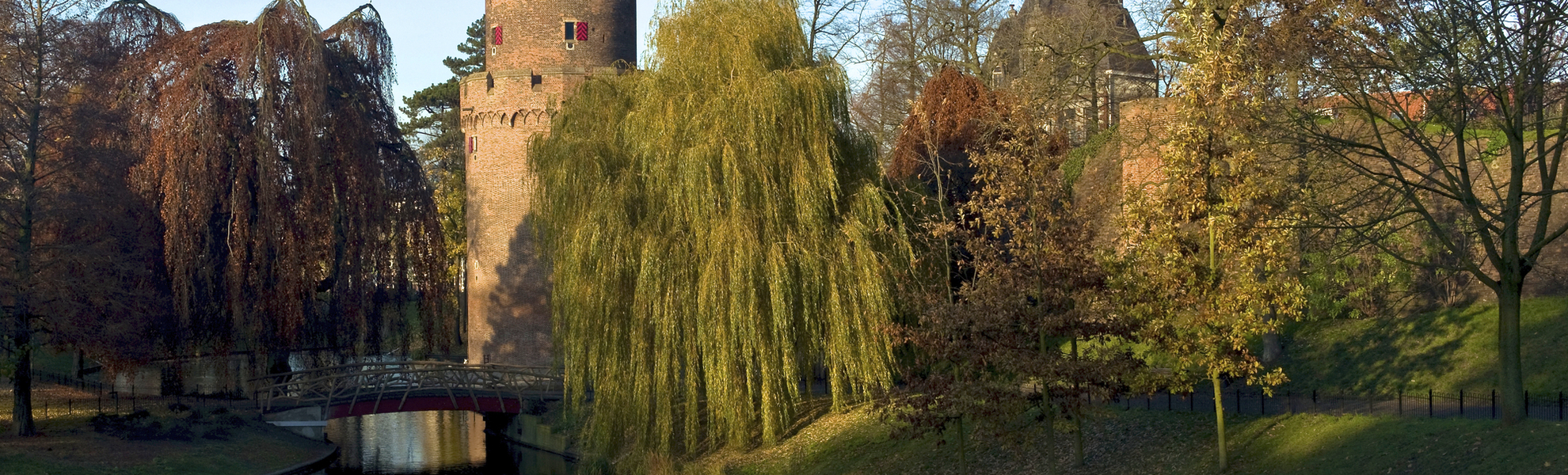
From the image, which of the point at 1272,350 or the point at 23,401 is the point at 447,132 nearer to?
the point at 23,401

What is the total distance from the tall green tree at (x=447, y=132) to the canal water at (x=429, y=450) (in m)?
10.3

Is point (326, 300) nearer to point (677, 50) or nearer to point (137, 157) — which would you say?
point (137, 157)

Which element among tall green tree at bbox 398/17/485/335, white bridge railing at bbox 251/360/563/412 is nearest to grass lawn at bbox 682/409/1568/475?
white bridge railing at bbox 251/360/563/412

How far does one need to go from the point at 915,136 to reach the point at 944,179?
1.01 metres

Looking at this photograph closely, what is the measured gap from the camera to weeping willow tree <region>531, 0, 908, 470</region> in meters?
18.2

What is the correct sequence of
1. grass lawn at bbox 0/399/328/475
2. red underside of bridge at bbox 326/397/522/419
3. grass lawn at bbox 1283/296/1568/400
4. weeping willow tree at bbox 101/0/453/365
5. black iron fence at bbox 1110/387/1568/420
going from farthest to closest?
red underside of bridge at bbox 326/397/522/419, weeping willow tree at bbox 101/0/453/365, grass lawn at bbox 0/399/328/475, grass lawn at bbox 1283/296/1568/400, black iron fence at bbox 1110/387/1568/420

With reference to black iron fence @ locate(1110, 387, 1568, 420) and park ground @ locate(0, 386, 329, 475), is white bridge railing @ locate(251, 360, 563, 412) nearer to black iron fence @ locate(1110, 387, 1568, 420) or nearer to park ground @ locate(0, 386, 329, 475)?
park ground @ locate(0, 386, 329, 475)

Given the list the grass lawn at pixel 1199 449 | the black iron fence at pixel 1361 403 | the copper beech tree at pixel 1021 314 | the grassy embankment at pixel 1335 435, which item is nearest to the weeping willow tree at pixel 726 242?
the grass lawn at pixel 1199 449

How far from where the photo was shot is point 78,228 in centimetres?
2152

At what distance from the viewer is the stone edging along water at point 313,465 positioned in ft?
75.2

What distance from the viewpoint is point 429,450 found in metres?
29.2

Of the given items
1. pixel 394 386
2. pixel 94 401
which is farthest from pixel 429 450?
pixel 94 401

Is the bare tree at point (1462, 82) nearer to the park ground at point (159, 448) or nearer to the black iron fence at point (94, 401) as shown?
the park ground at point (159, 448)

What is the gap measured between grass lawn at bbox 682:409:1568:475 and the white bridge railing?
657 centimetres
